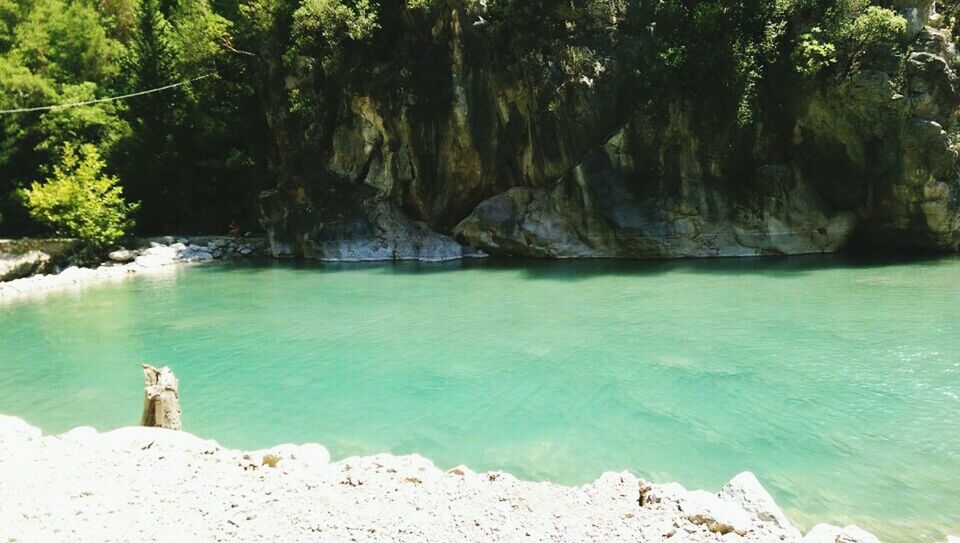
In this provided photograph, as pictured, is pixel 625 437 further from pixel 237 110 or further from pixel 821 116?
pixel 237 110

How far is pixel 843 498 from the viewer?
5.57 metres

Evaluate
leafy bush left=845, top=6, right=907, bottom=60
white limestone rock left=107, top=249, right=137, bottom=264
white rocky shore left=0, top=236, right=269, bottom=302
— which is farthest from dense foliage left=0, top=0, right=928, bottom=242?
white limestone rock left=107, top=249, right=137, bottom=264

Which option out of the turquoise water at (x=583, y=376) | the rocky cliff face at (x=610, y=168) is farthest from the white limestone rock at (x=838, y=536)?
the rocky cliff face at (x=610, y=168)

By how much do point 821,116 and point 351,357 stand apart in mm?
17012

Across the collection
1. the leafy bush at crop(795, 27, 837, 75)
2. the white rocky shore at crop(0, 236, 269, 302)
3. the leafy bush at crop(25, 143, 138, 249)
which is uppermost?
the leafy bush at crop(795, 27, 837, 75)

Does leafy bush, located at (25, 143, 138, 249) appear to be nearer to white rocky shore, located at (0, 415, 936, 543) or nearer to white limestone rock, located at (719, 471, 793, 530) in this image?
white rocky shore, located at (0, 415, 936, 543)

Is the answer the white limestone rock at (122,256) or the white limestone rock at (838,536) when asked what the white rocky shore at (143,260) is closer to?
the white limestone rock at (122,256)

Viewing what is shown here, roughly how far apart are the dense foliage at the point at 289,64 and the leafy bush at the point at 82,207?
2.48 meters

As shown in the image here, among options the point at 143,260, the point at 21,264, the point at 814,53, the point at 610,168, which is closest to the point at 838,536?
the point at 814,53

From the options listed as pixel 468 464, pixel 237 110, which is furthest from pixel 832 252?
pixel 237 110

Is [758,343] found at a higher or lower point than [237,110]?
lower

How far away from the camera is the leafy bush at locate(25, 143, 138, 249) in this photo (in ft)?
77.9

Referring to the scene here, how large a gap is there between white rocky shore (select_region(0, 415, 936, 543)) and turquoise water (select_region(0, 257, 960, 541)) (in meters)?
1.37

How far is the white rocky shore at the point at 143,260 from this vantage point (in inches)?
796
